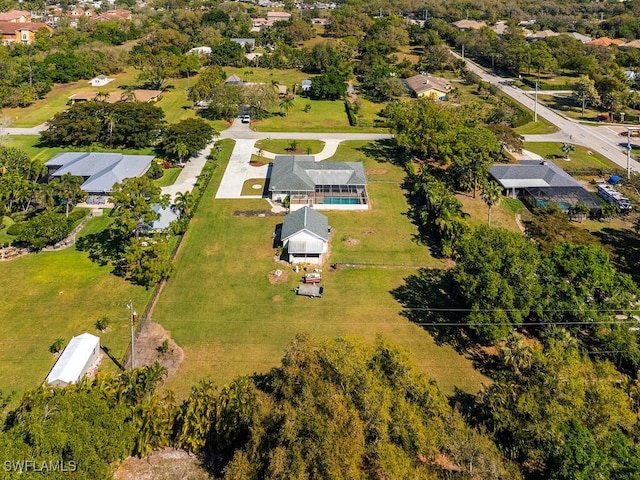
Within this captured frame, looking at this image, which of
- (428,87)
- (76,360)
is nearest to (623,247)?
(76,360)

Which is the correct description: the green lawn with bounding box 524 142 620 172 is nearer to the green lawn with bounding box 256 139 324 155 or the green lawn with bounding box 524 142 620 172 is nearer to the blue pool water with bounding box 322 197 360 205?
the blue pool water with bounding box 322 197 360 205

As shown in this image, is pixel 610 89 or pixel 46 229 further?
pixel 610 89

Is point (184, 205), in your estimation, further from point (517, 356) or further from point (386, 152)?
point (517, 356)

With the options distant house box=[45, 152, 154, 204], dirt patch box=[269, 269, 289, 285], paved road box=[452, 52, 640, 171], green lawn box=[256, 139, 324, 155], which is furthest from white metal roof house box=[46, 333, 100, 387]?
paved road box=[452, 52, 640, 171]

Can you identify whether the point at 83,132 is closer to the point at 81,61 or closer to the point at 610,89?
the point at 81,61

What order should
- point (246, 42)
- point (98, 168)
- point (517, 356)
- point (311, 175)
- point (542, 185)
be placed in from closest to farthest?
point (517, 356), point (311, 175), point (542, 185), point (98, 168), point (246, 42)

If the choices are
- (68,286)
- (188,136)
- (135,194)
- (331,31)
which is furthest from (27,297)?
(331,31)
